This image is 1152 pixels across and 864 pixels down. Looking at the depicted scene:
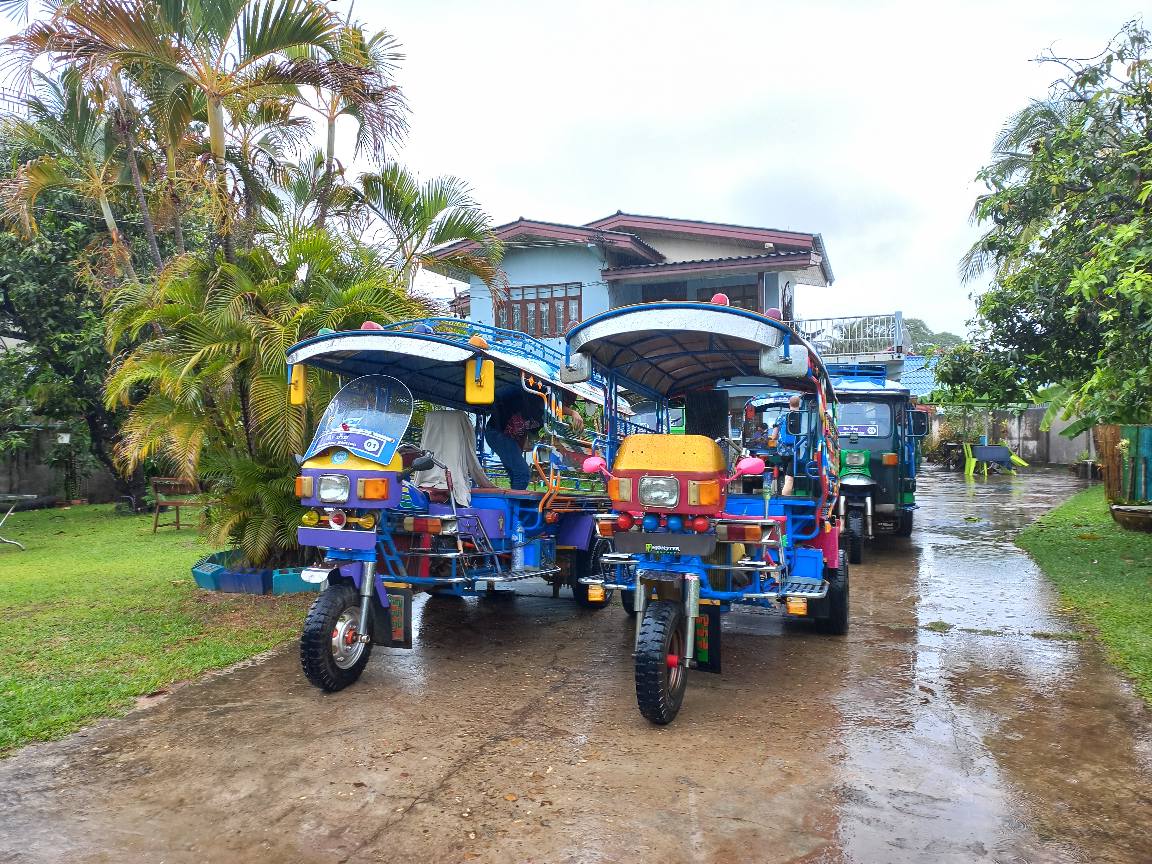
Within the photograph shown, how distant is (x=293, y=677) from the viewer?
5.88 m

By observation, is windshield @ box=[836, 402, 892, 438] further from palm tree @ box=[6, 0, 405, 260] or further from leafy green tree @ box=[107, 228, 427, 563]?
palm tree @ box=[6, 0, 405, 260]

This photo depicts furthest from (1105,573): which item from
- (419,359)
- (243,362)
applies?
(243,362)

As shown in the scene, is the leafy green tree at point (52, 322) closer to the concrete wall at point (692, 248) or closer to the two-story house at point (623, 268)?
the two-story house at point (623, 268)

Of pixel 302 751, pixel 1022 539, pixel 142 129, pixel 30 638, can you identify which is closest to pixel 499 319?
pixel 142 129

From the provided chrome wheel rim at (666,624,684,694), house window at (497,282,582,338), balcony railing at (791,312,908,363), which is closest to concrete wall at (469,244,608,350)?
house window at (497,282,582,338)

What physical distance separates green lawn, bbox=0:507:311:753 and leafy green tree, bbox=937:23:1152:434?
24.6 ft

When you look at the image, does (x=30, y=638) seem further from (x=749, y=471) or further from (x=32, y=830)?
(x=749, y=471)

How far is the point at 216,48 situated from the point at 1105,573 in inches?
424

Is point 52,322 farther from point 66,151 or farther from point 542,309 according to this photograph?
point 542,309

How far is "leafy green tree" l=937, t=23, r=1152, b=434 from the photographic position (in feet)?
24.1

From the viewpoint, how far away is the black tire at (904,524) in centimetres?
1192

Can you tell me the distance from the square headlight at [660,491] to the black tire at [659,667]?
0.61 m

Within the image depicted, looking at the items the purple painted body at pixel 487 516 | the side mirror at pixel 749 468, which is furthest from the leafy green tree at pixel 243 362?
the side mirror at pixel 749 468

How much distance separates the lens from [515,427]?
8.16 metres
